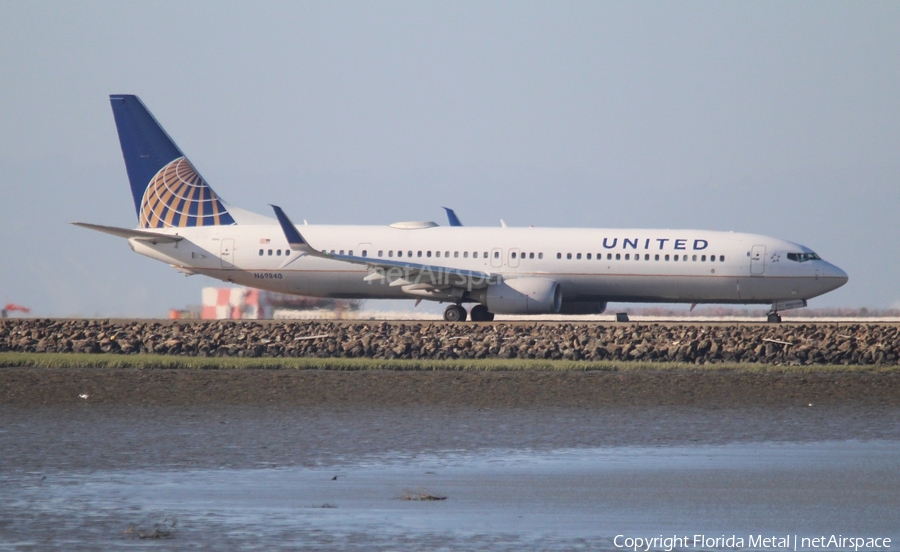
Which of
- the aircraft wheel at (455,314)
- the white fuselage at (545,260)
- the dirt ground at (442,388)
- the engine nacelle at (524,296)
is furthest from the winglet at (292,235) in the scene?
the dirt ground at (442,388)

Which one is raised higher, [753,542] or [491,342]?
[491,342]

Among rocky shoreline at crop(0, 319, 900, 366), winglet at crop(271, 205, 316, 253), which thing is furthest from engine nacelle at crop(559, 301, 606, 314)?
winglet at crop(271, 205, 316, 253)

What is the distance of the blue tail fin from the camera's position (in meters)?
42.7

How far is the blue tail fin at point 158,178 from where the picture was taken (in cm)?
4272

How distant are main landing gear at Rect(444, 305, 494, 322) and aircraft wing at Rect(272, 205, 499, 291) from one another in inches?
31.7

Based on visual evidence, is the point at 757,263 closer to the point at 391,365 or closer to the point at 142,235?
the point at 391,365

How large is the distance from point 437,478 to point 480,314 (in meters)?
27.1

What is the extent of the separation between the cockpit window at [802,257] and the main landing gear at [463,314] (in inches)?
385

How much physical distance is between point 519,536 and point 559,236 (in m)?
30.0

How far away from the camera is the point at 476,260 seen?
39625 mm

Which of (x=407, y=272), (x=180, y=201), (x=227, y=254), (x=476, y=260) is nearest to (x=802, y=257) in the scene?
(x=476, y=260)

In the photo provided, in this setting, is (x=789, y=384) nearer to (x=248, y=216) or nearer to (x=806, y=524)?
(x=806, y=524)

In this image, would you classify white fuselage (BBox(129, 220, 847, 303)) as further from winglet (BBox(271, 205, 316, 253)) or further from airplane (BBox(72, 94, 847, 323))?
winglet (BBox(271, 205, 316, 253))

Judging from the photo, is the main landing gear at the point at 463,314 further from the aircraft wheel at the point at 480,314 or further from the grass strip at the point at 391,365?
the grass strip at the point at 391,365
